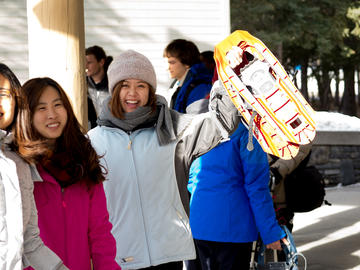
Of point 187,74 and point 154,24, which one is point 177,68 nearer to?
point 187,74

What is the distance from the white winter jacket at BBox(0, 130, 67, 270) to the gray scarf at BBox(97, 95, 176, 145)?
0.78 metres

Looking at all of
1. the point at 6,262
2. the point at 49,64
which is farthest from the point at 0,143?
the point at 49,64

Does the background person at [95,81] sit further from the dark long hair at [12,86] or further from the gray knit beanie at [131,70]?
the dark long hair at [12,86]

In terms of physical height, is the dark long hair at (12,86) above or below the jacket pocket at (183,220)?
above

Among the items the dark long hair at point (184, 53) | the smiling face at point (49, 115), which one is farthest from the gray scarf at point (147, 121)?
the dark long hair at point (184, 53)

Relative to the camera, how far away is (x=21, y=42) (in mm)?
9445

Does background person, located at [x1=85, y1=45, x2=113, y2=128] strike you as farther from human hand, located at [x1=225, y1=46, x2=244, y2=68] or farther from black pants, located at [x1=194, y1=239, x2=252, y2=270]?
human hand, located at [x1=225, y1=46, x2=244, y2=68]

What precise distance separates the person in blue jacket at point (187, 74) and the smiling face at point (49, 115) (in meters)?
2.19

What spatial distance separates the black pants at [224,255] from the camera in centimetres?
390

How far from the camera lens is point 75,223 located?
2627 mm

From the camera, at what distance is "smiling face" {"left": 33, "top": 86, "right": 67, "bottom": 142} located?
8.73 ft

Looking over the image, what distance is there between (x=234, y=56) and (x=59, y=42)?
3.29ft

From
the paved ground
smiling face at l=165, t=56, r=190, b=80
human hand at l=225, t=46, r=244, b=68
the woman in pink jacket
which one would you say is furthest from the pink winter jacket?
the paved ground

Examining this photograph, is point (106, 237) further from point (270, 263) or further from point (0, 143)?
point (270, 263)
